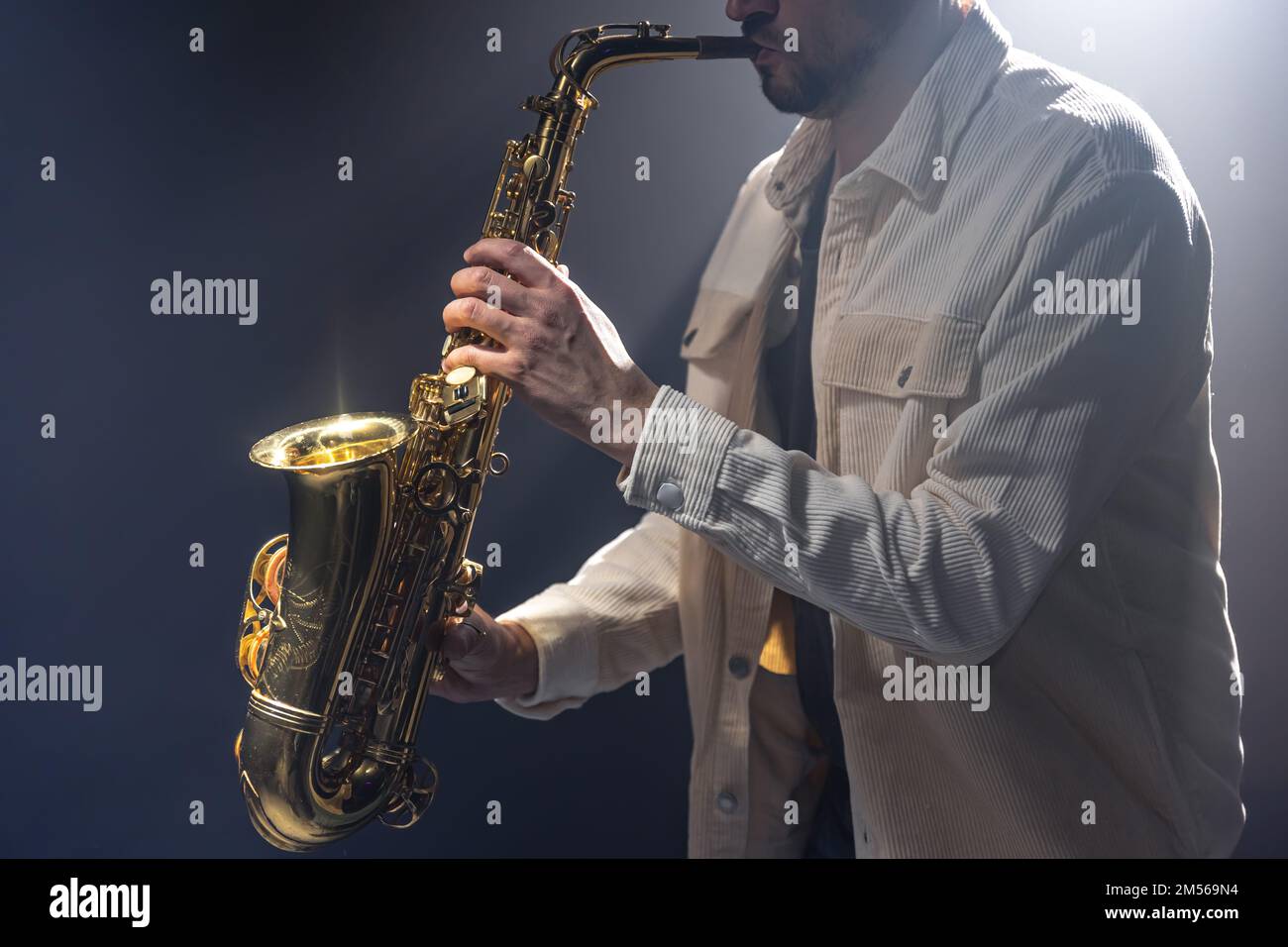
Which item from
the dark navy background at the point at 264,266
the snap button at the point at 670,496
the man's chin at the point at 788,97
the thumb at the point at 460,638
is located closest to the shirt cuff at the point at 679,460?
the snap button at the point at 670,496

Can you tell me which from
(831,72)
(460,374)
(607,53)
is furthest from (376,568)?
(831,72)

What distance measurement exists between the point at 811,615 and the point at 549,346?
66cm

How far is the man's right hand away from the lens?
175 cm

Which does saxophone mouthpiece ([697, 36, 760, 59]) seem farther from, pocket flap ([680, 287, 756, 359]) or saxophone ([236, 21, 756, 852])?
pocket flap ([680, 287, 756, 359])

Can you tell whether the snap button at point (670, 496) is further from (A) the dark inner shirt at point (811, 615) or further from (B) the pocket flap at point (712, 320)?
(B) the pocket flap at point (712, 320)

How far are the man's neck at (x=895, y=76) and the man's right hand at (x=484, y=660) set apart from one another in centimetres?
97

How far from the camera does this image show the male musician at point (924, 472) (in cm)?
141

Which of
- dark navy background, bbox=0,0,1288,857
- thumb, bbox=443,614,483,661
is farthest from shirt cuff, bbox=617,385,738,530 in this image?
dark navy background, bbox=0,0,1288,857

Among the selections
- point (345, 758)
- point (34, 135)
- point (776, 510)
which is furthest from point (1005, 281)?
point (34, 135)

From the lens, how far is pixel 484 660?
5.88 feet

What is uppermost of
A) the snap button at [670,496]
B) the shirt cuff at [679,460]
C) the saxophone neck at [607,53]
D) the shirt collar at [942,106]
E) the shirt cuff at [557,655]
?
the saxophone neck at [607,53]

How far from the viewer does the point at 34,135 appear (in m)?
2.07

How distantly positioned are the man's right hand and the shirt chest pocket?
602 millimetres
